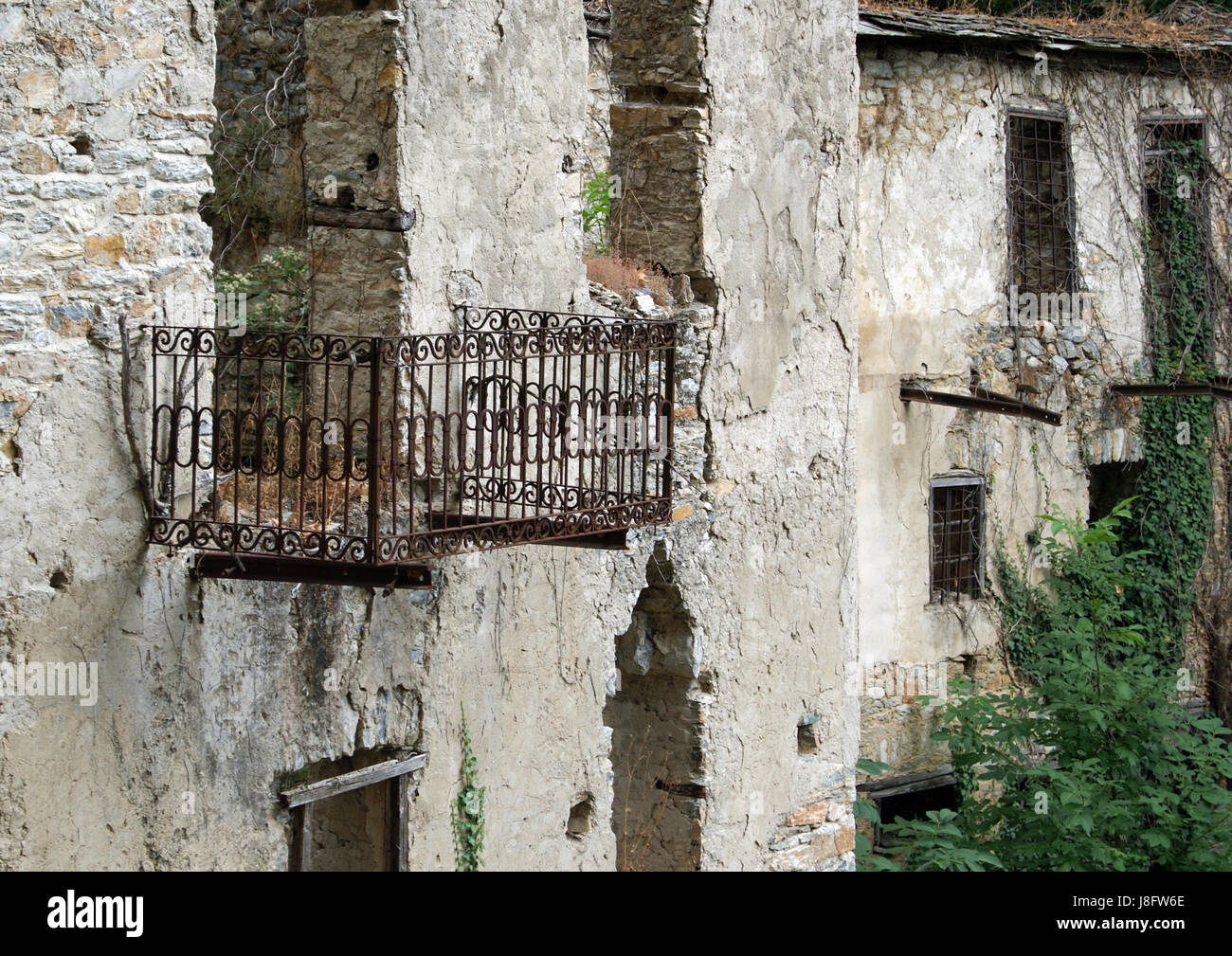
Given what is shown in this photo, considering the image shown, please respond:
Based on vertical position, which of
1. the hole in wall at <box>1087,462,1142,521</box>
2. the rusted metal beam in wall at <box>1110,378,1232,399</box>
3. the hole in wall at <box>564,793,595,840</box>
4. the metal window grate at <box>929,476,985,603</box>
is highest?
the rusted metal beam in wall at <box>1110,378,1232,399</box>

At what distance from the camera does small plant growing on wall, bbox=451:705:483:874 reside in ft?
20.9

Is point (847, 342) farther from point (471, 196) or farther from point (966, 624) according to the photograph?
point (966, 624)

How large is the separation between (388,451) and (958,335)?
7244 millimetres

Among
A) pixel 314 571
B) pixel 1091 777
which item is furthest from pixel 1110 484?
pixel 314 571

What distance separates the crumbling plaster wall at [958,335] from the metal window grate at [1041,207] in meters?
0.14

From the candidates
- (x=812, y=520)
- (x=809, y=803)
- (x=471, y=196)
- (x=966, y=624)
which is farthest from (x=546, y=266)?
(x=966, y=624)

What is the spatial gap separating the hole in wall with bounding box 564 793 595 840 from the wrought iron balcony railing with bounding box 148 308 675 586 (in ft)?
4.89

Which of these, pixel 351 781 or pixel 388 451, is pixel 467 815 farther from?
pixel 388 451

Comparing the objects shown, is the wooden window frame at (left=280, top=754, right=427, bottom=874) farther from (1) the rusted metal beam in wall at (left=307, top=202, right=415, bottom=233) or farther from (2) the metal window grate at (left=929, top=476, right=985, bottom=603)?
(2) the metal window grate at (left=929, top=476, right=985, bottom=603)

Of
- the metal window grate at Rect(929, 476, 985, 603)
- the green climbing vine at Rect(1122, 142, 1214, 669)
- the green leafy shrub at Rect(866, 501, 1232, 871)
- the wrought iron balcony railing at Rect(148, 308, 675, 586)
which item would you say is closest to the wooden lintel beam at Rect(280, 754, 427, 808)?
the wrought iron balcony railing at Rect(148, 308, 675, 586)

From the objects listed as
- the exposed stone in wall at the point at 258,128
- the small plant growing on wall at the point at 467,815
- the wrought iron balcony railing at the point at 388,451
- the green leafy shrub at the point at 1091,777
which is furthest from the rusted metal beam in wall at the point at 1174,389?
the small plant growing on wall at the point at 467,815

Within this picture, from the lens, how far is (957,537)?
12.3m

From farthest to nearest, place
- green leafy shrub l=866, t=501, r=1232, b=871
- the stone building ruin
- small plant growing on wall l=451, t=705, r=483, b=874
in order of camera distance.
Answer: green leafy shrub l=866, t=501, r=1232, b=871 → small plant growing on wall l=451, t=705, r=483, b=874 → the stone building ruin

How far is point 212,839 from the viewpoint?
534cm
